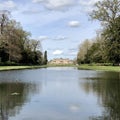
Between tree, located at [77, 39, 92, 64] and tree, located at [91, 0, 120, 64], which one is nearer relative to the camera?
tree, located at [91, 0, 120, 64]

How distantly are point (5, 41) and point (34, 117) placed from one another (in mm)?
80696

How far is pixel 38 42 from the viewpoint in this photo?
517 feet

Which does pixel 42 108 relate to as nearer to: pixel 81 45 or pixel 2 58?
pixel 2 58

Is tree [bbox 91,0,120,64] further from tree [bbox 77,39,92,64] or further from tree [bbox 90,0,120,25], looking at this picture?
tree [bbox 77,39,92,64]

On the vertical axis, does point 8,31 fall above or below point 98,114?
above

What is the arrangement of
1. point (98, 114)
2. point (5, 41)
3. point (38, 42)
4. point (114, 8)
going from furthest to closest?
point (38, 42) < point (5, 41) < point (114, 8) < point (98, 114)

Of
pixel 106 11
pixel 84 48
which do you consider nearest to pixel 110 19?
pixel 106 11

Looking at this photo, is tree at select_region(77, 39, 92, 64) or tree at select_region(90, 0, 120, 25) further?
tree at select_region(77, 39, 92, 64)

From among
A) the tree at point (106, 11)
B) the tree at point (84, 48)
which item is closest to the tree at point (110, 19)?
the tree at point (106, 11)

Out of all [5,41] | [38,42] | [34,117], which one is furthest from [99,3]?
[38,42]

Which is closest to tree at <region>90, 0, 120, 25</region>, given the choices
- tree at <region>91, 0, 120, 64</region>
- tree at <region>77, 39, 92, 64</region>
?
tree at <region>91, 0, 120, 64</region>

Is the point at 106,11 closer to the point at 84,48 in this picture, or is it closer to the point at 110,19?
the point at 110,19

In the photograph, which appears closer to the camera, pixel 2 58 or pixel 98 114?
pixel 98 114

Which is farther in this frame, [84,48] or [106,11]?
[84,48]
